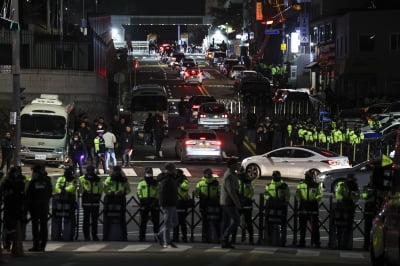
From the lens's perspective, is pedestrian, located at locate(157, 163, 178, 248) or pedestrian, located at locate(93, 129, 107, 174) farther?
pedestrian, located at locate(93, 129, 107, 174)

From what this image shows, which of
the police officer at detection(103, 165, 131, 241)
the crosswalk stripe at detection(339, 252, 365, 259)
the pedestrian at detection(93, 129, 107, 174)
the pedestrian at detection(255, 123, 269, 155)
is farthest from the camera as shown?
the pedestrian at detection(255, 123, 269, 155)

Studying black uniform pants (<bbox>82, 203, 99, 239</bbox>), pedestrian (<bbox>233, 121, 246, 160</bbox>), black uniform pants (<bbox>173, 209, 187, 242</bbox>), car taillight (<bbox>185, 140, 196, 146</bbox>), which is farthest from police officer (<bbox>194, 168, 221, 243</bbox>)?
pedestrian (<bbox>233, 121, 246, 160</bbox>)

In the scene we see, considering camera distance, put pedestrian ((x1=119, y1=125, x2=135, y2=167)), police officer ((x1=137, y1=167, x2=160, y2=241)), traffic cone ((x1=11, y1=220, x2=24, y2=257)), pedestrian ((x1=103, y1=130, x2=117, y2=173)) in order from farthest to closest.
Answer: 1. pedestrian ((x1=119, y1=125, x2=135, y2=167))
2. pedestrian ((x1=103, y1=130, x2=117, y2=173))
3. police officer ((x1=137, y1=167, x2=160, y2=241))
4. traffic cone ((x1=11, y1=220, x2=24, y2=257))

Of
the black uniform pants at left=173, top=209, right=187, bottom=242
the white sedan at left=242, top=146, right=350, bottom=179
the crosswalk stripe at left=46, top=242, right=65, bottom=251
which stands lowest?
the crosswalk stripe at left=46, top=242, right=65, bottom=251

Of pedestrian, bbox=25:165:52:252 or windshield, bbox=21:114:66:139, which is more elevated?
windshield, bbox=21:114:66:139

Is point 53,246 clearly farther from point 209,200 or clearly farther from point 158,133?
point 158,133

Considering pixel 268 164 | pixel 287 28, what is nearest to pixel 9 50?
pixel 268 164

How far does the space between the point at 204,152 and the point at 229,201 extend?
18450 millimetres

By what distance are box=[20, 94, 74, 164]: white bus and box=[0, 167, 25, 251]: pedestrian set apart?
1759cm

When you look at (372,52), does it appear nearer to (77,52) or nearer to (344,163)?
(77,52)

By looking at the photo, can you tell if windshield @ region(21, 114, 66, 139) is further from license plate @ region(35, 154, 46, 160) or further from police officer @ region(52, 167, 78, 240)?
police officer @ region(52, 167, 78, 240)

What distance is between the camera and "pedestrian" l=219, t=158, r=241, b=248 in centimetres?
1870

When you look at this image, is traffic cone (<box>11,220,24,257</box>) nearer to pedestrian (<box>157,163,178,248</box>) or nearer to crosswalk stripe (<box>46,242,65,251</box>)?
crosswalk stripe (<box>46,242,65,251</box>)

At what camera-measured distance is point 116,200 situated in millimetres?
20891
